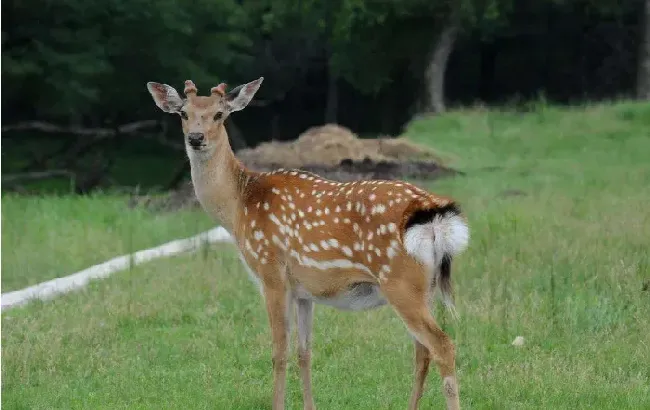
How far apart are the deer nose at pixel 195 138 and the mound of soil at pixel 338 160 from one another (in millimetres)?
10893

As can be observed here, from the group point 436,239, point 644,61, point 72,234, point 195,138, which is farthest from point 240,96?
point 644,61

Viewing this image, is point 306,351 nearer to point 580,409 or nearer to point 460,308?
point 580,409

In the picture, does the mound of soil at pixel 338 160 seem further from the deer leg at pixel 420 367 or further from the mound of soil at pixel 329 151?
the deer leg at pixel 420 367

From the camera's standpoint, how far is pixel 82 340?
9.60 m

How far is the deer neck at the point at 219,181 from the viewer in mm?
7891

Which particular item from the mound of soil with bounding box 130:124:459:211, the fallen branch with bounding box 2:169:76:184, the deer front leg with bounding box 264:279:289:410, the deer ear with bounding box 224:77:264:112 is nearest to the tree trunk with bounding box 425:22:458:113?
the fallen branch with bounding box 2:169:76:184

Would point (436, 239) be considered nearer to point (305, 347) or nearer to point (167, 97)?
point (305, 347)

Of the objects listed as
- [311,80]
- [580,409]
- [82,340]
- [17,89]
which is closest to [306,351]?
[580,409]

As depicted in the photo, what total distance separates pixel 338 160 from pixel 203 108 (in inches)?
501

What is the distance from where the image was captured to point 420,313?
659 centimetres

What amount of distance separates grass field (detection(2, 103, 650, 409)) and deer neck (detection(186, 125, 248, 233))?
126 cm

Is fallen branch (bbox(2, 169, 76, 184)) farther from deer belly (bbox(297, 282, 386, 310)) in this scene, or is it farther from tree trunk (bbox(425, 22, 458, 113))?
deer belly (bbox(297, 282, 386, 310))

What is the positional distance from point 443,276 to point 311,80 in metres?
41.9

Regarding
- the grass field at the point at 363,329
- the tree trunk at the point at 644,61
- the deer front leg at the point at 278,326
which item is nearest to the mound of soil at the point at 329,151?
the grass field at the point at 363,329
